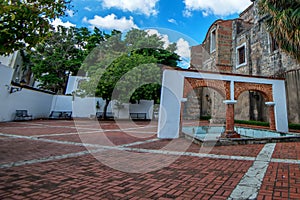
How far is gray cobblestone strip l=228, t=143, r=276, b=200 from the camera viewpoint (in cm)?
227

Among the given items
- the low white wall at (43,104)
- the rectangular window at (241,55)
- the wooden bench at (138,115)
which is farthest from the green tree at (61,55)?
the rectangular window at (241,55)

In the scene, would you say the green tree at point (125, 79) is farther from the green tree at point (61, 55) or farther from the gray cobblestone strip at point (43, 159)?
the gray cobblestone strip at point (43, 159)

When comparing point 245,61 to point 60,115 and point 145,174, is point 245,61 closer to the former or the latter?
point 145,174

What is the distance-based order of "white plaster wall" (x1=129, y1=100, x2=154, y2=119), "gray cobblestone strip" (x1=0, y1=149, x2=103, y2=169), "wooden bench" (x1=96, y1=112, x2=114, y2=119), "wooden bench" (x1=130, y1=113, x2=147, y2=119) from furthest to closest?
"white plaster wall" (x1=129, y1=100, x2=154, y2=119) → "wooden bench" (x1=130, y1=113, x2=147, y2=119) → "wooden bench" (x1=96, y1=112, x2=114, y2=119) → "gray cobblestone strip" (x1=0, y1=149, x2=103, y2=169)

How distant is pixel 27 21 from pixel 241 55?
1586cm

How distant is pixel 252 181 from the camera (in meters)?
2.69

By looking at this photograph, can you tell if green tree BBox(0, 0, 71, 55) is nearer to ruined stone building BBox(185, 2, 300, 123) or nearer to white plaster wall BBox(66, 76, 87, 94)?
ruined stone building BBox(185, 2, 300, 123)

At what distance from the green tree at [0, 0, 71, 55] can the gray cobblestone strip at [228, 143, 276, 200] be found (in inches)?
192

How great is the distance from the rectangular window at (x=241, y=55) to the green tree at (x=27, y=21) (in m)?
14.6

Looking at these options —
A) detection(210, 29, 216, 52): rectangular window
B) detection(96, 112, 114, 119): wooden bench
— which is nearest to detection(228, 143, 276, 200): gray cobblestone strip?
detection(210, 29, 216, 52): rectangular window

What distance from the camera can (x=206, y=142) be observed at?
5402mm

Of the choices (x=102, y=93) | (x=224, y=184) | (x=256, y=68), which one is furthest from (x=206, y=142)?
(x=256, y=68)

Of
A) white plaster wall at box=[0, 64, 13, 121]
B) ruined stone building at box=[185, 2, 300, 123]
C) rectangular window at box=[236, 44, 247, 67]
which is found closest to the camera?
ruined stone building at box=[185, 2, 300, 123]

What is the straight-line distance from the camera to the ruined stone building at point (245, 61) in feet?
33.7
